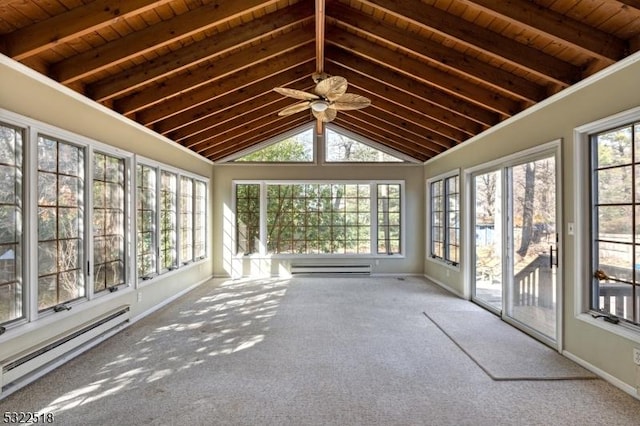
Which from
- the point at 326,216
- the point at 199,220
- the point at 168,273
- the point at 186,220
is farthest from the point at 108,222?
the point at 326,216

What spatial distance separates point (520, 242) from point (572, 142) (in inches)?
57.1

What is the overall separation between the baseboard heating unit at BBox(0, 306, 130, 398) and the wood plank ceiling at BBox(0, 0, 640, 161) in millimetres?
2349

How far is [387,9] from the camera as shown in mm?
3268

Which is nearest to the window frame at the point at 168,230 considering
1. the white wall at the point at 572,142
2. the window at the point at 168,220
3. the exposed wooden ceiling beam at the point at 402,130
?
the window at the point at 168,220

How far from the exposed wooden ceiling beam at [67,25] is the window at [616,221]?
12.9 feet

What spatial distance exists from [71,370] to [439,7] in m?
4.71

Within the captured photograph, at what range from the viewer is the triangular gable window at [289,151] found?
7.80 meters

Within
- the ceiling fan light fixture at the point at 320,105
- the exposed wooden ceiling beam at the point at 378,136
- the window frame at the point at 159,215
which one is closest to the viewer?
the ceiling fan light fixture at the point at 320,105

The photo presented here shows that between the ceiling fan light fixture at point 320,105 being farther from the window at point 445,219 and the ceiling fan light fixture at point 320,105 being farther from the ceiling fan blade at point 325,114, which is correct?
the window at point 445,219

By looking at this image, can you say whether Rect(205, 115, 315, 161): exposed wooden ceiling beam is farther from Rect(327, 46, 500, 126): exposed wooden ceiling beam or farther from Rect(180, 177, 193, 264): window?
Rect(327, 46, 500, 126): exposed wooden ceiling beam

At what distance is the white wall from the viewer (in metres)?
2.73

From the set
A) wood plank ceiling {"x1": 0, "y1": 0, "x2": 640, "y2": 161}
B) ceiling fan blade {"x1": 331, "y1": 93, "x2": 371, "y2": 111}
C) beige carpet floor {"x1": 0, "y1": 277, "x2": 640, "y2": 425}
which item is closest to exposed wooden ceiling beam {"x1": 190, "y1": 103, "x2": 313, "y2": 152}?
wood plank ceiling {"x1": 0, "y1": 0, "x2": 640, "y2": 161}

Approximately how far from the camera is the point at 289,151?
7816 mm

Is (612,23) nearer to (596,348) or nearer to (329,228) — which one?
(596,348)
